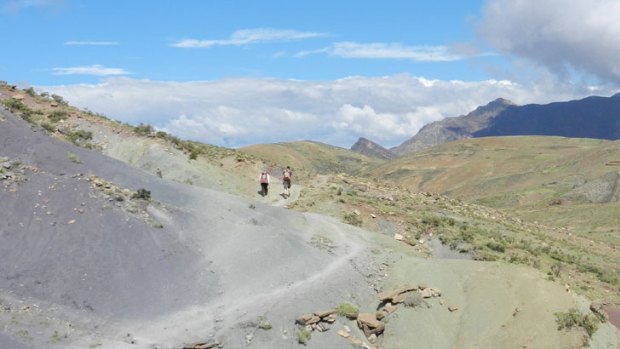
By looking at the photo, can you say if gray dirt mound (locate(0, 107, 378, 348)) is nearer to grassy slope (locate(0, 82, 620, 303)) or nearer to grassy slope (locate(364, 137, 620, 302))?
grassy slope (locate(0, 82, 620, 303))

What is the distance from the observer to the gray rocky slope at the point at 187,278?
63.2 feet

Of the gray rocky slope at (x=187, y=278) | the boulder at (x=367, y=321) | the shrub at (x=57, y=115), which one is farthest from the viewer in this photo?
the shrub at (x=57, y=115)

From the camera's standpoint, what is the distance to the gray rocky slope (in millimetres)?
19250

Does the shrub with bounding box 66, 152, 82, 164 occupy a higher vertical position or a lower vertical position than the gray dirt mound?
higher

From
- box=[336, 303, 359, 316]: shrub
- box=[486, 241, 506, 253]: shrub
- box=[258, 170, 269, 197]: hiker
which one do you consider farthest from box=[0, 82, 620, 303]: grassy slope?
box=[336, 303, 359, 316]: shrub

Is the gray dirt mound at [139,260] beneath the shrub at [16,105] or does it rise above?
beneath

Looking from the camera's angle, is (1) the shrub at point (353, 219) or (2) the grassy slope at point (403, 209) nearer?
(2) the grassy slope at point (403, 209)

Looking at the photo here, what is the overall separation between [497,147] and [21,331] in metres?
143

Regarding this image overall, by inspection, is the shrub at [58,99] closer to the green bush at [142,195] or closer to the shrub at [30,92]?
the shrub at [30,92]

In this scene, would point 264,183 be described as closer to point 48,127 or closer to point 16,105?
point 48,127

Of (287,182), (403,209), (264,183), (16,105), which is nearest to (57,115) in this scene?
(16,105)

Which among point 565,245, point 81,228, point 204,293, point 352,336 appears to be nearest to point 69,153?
point 81,228

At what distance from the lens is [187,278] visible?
73.7 feet

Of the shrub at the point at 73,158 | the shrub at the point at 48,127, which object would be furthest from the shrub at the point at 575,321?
the shrub at the point at 48,127
